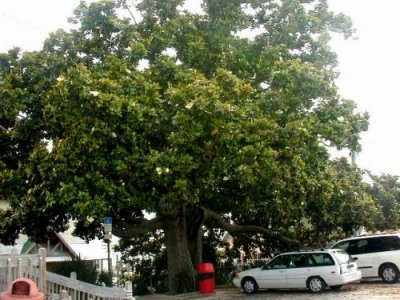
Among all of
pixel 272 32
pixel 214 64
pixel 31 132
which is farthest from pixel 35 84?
pixel 272 32

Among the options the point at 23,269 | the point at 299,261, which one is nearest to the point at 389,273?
the point at 299,261

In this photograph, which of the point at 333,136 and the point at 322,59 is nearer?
the point at 333,136

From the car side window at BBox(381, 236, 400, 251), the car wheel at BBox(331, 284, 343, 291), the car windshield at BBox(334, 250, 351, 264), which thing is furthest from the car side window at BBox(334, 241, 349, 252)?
the car windshield at BBox(334, 250, 351, 264)

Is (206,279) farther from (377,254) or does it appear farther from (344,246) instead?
(377,254)

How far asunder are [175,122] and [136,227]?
7907mm

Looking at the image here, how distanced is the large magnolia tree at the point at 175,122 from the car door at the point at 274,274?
1981 millimetres

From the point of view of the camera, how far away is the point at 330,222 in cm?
2373

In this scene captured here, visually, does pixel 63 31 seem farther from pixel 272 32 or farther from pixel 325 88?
pixel 325 88

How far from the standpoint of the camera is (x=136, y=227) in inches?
842

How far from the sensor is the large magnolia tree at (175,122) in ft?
49.4

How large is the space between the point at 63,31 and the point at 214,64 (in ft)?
18.9

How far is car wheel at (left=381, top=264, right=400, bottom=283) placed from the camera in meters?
19.6

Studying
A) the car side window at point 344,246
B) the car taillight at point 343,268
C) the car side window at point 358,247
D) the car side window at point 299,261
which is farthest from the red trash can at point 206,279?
the car side window at point 358,247

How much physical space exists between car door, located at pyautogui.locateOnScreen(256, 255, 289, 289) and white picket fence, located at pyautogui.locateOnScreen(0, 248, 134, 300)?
823cm
